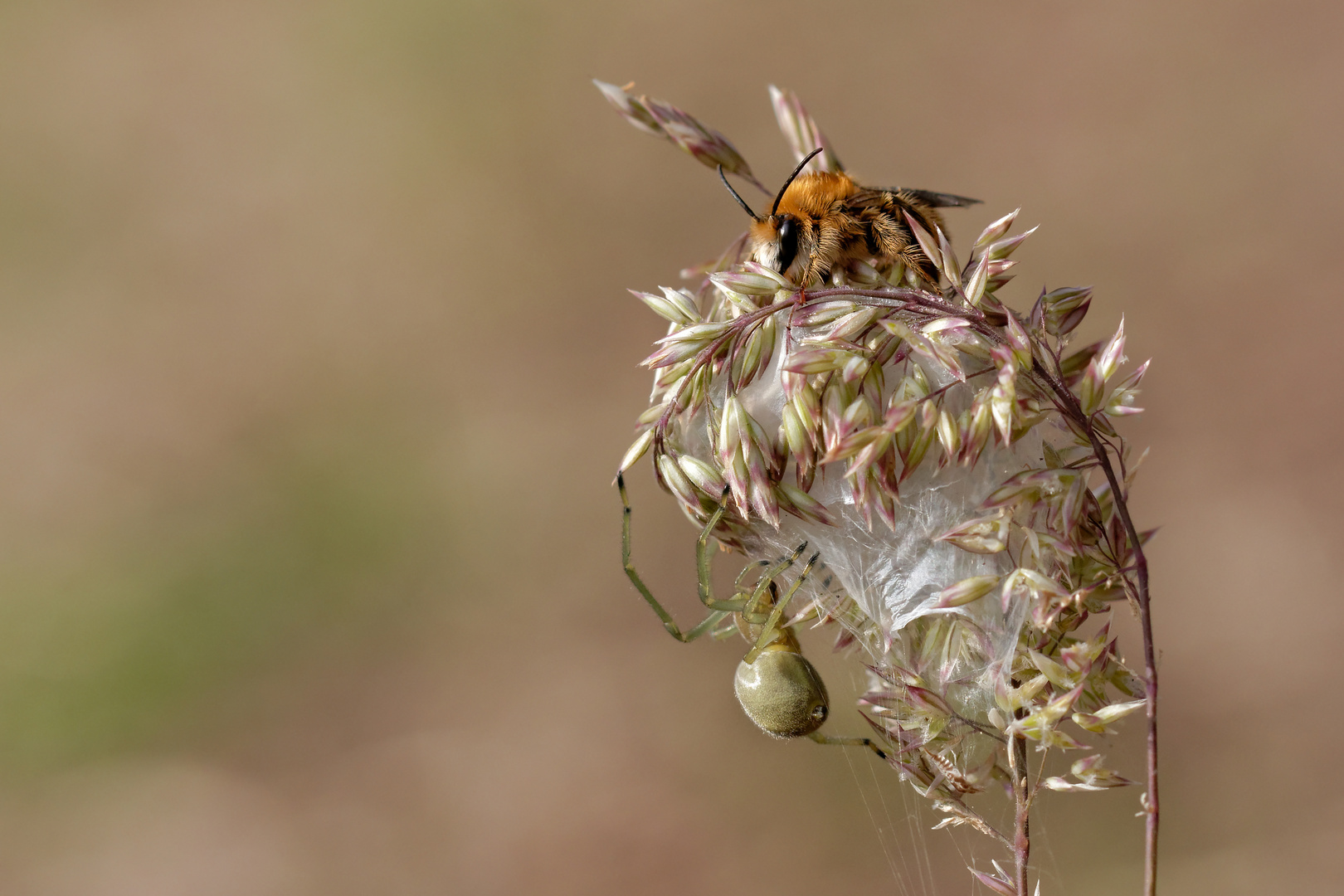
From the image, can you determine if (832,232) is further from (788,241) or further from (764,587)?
(764,587)

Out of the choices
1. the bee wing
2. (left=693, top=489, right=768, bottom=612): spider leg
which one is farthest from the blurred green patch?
the bee wing

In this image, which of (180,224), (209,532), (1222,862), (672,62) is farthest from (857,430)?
(180,224)

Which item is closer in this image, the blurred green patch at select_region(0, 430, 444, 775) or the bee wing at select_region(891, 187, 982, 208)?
the bee wing at select_region(891, 187, 982, 208)

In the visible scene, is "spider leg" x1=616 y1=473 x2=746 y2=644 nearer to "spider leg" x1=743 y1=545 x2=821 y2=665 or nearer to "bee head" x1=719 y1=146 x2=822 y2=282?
"spider leg" x1=743 y1=545 x2=821 y2=665

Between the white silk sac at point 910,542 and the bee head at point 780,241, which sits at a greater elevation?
the bee head at point 780,241

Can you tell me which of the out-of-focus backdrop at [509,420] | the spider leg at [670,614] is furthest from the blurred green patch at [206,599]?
the spider leg at [670,614]

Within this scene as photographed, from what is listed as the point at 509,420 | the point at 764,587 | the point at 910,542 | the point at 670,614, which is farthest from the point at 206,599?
the point at 910,542

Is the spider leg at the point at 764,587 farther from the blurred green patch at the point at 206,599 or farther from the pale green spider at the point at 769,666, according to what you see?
the blurred green patch at the point at 206,599
